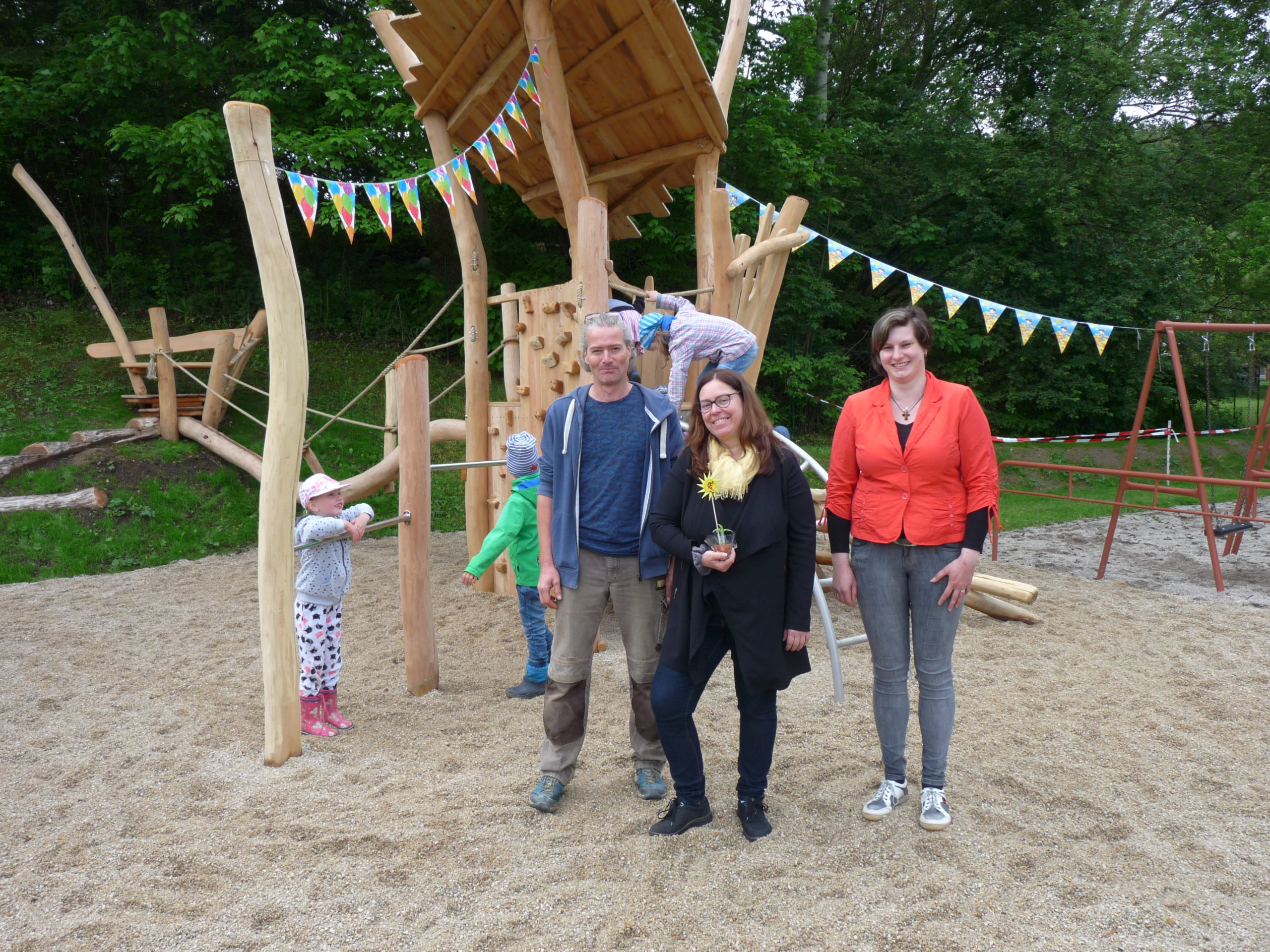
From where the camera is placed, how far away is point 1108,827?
8.66 feet

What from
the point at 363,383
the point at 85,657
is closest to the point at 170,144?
the point at 363,383

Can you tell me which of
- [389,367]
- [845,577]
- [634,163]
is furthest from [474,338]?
[845,577]

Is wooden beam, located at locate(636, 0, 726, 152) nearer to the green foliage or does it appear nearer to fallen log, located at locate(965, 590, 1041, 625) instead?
fallen log, located at locate(965, 590, 1041, 625)

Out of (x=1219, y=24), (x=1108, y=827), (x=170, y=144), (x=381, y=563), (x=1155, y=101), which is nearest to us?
(x=1108, y=827)

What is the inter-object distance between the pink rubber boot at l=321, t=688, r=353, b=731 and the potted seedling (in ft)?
6.85

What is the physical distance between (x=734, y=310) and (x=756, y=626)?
3.40 metres

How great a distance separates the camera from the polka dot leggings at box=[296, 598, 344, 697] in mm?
3371

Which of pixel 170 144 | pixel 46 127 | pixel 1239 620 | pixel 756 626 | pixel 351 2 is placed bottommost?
pixel 1239 620

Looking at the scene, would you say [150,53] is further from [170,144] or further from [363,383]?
[363,383]

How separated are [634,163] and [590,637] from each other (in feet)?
14.5

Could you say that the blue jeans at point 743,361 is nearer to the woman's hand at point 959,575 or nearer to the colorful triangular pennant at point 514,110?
the colorful triangular pennant at point 514,110

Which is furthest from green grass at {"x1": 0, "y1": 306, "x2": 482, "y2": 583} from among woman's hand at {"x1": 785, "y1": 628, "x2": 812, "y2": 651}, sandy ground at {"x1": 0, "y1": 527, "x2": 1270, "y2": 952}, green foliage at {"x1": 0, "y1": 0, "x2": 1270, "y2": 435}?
woman's hand at {"x1": 785, "y1": 628, "x2": 812, "y2": 651}

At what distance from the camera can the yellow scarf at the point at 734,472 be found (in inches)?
89.6

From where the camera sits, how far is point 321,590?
336 cm
